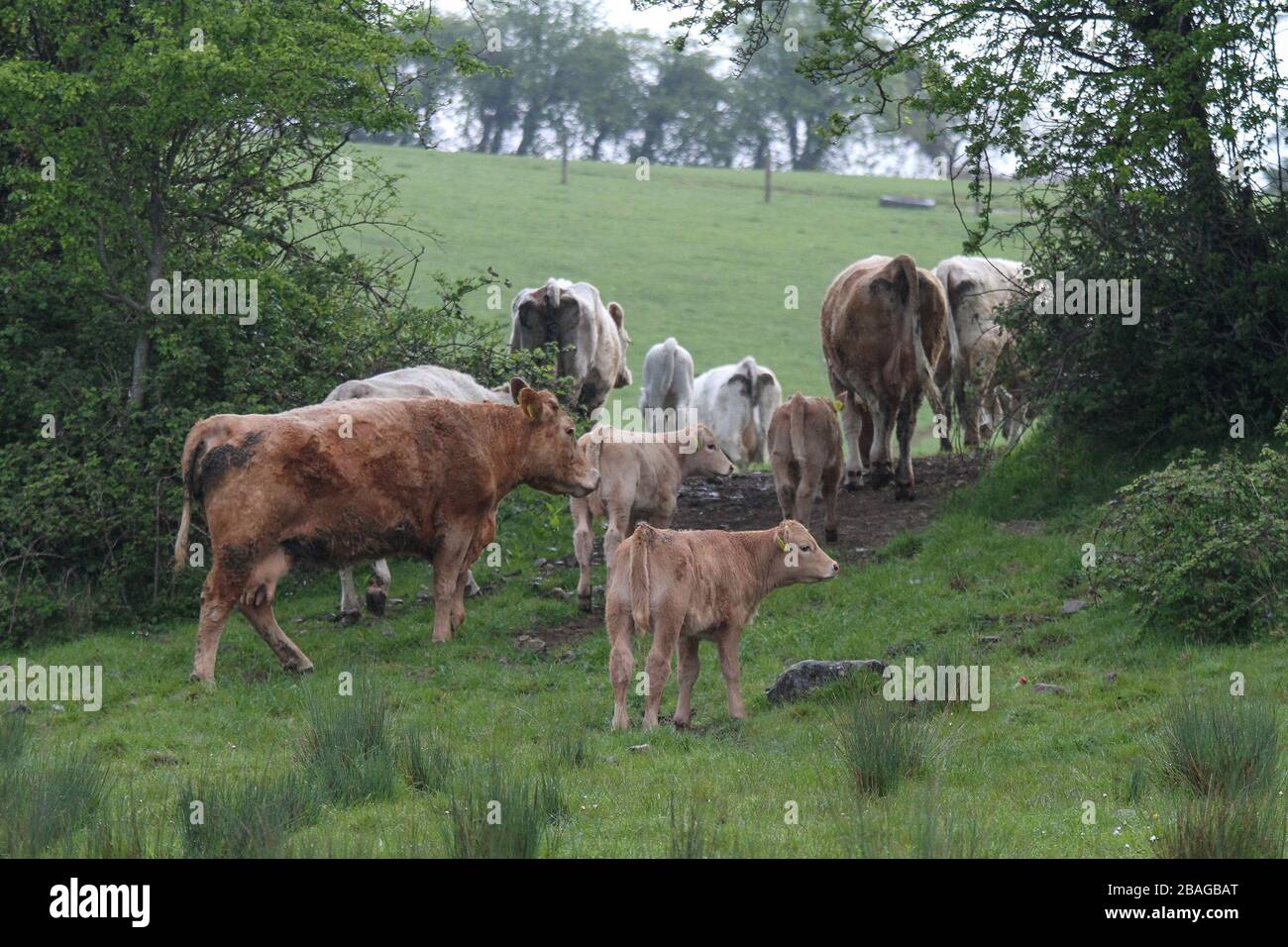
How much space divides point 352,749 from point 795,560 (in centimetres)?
389

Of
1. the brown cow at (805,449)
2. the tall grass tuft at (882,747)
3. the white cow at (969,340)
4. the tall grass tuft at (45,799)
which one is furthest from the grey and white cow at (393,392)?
the white cow at (969,340)

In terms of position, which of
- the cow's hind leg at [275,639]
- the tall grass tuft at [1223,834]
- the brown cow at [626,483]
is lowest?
the tall grass tuft at [1223,834]

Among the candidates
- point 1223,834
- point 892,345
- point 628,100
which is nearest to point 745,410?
point 892,345

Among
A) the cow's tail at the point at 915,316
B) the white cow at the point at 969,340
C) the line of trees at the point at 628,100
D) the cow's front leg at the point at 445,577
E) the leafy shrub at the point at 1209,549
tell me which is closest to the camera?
the leafy shrub at the point at 1209,549

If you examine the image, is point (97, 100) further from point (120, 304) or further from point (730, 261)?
point (730, 261)

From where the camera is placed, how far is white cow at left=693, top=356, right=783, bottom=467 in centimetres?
2891

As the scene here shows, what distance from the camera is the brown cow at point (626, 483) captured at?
14461 mm

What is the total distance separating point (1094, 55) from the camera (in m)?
16.0

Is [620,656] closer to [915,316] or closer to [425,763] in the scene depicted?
[425,763]

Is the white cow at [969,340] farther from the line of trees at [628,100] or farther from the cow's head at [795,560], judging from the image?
the line of trees at [628,100]

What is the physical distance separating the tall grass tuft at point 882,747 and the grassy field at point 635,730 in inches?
0.9

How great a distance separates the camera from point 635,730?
1077 cm

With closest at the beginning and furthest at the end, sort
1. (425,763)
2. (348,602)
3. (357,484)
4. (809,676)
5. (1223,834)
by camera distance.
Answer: (1223,834), (425,763), (809,676), (357,484), (348,602)
